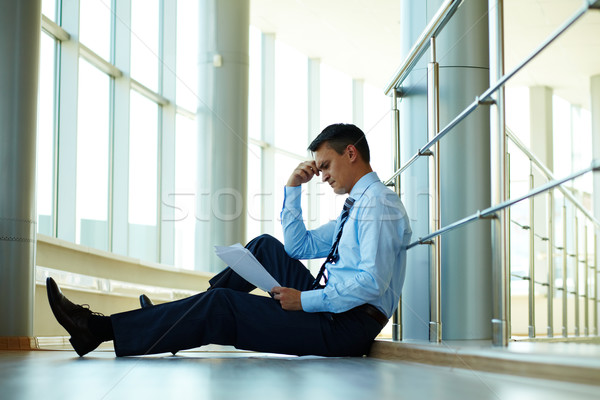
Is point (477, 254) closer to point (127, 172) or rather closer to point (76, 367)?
point (76, 367)

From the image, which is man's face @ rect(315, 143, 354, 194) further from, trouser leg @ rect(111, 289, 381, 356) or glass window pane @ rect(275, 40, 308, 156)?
glass window pane @ rect(275, 40, 308, 156)

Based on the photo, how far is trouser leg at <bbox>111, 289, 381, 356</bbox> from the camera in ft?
4.07

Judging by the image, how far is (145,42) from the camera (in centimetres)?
395

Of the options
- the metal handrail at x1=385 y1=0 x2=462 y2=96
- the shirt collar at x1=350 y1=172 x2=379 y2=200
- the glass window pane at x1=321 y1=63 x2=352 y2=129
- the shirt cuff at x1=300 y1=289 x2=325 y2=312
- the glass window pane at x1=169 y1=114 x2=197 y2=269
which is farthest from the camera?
the glass window pane at x1=321 y1=63 x2=352 y2=129

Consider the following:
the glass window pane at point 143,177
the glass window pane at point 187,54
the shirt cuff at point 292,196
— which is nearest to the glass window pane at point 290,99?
the glass window pane at point 187,54

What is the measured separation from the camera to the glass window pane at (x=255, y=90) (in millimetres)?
A: 5244

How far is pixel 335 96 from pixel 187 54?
94.3 inches

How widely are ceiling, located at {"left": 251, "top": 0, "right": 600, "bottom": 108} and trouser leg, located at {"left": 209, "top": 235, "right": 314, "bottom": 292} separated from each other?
12.1 feet

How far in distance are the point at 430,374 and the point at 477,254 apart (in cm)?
49

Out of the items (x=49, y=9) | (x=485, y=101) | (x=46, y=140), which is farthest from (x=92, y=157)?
(x=485, y=101)

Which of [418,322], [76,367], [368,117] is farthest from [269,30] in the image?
[76,367]

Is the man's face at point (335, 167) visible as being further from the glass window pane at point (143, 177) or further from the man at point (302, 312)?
the glass window pane at point (143, 177)

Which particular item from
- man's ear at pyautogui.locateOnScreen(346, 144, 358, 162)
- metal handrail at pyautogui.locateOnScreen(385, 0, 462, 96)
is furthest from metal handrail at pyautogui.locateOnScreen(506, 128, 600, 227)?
man's ear at pyautogui.locateOnScreen(346, 144, 358, 162)

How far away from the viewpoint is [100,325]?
1.25 m
